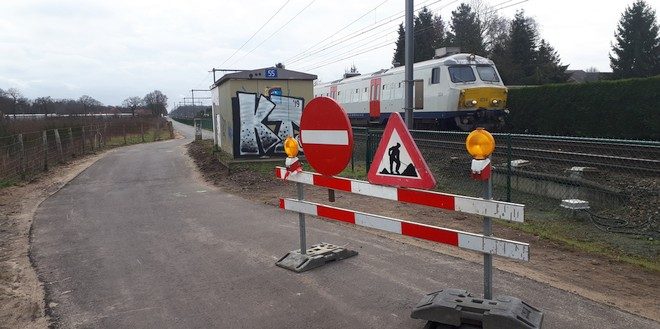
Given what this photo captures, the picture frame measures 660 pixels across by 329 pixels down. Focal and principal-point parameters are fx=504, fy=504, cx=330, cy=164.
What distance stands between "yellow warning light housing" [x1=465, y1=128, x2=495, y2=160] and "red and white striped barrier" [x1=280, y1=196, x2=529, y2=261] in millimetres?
614

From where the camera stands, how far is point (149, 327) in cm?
413

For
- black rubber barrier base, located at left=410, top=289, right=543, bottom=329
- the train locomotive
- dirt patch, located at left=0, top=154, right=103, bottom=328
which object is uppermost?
the train locomotive

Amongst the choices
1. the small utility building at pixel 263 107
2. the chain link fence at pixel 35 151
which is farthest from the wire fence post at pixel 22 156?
the small utility building at pixel 263 107

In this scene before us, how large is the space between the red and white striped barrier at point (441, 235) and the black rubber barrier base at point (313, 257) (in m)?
0.63

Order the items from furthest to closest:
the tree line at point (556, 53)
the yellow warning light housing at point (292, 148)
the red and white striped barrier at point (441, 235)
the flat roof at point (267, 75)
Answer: the tree line at point (556, 53), the flat roof at point (267, 75), the yellow warning light housing at point (292, 148), the red and white striped barrier at point (441, 235)

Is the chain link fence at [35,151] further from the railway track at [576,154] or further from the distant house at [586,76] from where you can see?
the distant house at [586,76]

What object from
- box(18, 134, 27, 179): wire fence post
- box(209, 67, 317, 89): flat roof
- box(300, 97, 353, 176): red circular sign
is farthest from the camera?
box(209, 67, 317, 89): flat roof

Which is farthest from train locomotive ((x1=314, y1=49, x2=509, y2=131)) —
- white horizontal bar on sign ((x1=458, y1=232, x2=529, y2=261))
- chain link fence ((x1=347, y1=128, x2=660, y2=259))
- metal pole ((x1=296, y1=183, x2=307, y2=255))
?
white horizontal bar on sign ((x1=458, y1=232, x2=529, y2=261))

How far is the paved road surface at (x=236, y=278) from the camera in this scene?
4203 millimetres

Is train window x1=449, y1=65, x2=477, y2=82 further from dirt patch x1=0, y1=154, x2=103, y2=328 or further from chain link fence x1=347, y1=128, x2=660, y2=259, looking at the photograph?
dirt patch x1=0, y1=154, x2=103, y2=328

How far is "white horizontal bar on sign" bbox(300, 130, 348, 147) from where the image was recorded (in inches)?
184

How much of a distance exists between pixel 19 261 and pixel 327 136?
4.36 m

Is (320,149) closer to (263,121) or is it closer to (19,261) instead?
(19,261)

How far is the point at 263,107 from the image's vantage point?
1650 centimetres
